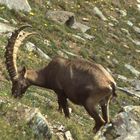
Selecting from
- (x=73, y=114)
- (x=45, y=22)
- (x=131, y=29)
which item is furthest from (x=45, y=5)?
(x=73, y=114)

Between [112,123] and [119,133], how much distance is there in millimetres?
394

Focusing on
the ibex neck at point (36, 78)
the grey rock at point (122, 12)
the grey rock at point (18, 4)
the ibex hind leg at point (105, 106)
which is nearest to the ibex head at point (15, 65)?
the ibex neck at point (36, 78)

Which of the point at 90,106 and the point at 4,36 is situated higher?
the point at 90,106

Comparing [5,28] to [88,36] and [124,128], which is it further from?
[124,128]

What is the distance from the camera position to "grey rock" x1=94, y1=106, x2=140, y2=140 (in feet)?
40.7

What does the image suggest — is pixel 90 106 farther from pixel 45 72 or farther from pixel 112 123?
pixel 45 72

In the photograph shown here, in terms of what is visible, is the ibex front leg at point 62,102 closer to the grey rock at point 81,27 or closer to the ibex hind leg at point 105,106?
the ibex hind leg at point 105,106

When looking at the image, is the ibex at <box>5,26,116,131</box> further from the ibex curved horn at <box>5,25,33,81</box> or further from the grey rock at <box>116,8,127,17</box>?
the grey rock at <box>116,8,127,17</box>

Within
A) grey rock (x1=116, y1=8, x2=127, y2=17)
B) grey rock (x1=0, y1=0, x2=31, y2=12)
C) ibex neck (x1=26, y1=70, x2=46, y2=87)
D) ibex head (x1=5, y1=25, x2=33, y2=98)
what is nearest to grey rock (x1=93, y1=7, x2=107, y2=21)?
grey rock (x1=116, y1=8, x2=127, y2=17)

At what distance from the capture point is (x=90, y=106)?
1466 centimetres

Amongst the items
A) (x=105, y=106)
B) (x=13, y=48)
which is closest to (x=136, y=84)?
(x=13, y=48)

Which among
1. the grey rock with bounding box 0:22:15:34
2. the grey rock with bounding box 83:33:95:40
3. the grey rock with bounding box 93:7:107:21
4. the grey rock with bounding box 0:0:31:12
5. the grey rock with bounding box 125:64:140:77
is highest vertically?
the grey rock with bounding box 0:22:15:34

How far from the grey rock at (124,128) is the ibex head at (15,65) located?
16.2 ft

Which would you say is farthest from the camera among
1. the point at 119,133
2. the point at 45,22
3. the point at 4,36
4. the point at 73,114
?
the point at 45,22
